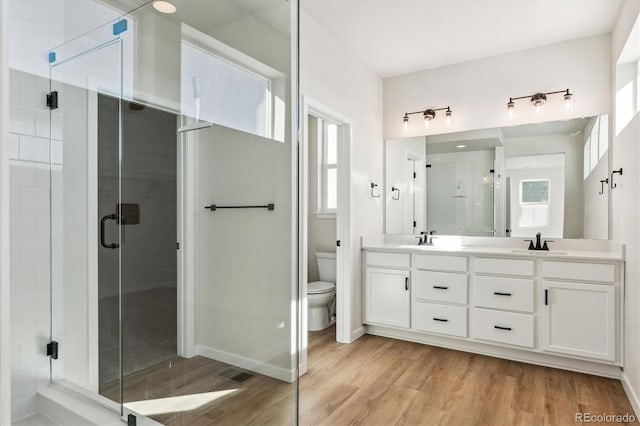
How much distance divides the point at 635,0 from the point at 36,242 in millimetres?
3266

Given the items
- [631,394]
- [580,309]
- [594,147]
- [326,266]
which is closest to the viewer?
[631,394]

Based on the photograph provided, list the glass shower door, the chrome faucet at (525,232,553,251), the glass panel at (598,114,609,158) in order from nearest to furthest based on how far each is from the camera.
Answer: the glass shower door → the glass panel at (598,114,609,158) → the chrome faucet at (525,232,553,251)

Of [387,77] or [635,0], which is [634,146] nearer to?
[635,0]

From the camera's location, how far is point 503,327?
9.46ft

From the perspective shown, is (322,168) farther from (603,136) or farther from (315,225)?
(603,136)

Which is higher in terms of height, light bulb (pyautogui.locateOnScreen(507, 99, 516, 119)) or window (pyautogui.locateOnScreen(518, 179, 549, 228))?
light bulb (pyautogui.locateOnScreen(507, 99, 516, 119))

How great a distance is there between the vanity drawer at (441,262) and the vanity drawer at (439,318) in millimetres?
317

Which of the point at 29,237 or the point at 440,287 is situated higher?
the point at 29,237

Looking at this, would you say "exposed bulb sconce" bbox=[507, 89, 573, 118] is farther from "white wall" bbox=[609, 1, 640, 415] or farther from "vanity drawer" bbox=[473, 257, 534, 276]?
"vanity drawer" bbox=[473, 257, 534, 276]

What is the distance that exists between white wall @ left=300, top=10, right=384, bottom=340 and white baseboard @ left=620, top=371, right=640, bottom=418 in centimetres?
194

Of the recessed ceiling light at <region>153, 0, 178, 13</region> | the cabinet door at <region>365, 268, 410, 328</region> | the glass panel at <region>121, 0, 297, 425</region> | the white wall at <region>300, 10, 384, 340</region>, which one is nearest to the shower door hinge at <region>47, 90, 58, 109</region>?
the glass panel at <region>121, 0, 297, 425</region>

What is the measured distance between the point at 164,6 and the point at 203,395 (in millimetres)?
1705

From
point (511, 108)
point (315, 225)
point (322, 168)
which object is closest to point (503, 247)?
point (511, 108)

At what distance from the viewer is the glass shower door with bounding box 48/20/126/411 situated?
1434mm
